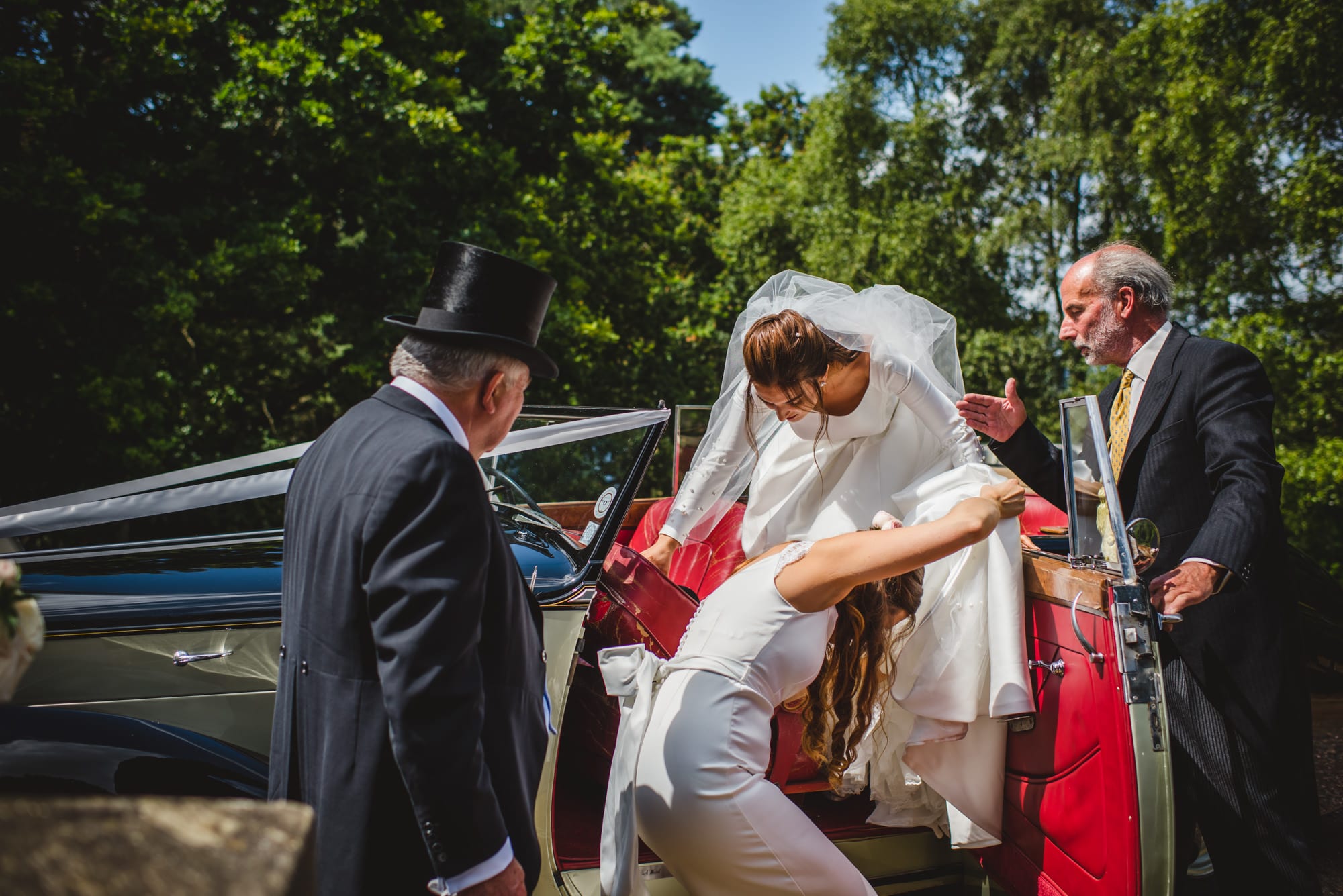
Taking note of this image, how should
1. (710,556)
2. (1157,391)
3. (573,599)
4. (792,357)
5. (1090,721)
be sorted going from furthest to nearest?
(710,556)
(792,357)
(1157,391)
(573,599)
(1090,721)

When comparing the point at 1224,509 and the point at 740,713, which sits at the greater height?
the point at 1224,509

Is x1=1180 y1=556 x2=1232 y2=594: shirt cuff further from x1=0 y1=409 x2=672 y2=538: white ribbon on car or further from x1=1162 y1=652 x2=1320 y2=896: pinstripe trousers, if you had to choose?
x1=0 y1=409 x2=672 y2=538: white ribbon on car

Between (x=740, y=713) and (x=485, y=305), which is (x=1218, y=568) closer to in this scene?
(x=740, y=713)

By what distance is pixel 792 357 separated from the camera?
2734mm

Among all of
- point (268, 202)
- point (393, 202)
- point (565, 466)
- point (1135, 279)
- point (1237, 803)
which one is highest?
point (393, 202)

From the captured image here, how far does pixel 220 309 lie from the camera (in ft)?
25.3

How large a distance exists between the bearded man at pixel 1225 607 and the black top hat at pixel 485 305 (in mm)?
1703

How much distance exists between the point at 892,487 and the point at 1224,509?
990mm

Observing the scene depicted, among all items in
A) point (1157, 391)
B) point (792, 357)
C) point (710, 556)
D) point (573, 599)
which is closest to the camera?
point (573, 599)

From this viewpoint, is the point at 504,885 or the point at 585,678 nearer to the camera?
the point at 504,885

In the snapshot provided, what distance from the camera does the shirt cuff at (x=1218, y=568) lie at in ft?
6.89

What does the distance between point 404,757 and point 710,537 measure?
212 centimetres

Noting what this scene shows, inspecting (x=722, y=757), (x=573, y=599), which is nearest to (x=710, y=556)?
(x=573, y=599)

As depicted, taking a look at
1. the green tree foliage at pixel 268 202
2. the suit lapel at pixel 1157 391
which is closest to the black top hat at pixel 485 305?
the suit lapel at pixel 1157 391
